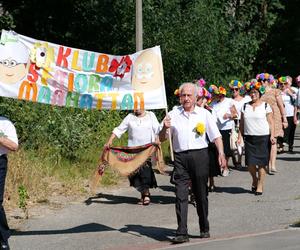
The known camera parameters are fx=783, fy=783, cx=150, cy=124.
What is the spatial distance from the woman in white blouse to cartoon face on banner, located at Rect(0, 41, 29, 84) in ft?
8.33

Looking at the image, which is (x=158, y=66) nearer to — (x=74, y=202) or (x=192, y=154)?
(x=192, y=154)

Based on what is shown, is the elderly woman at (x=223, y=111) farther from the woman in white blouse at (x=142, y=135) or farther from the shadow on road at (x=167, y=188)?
the woman in white blouse at (x=142, y=135)

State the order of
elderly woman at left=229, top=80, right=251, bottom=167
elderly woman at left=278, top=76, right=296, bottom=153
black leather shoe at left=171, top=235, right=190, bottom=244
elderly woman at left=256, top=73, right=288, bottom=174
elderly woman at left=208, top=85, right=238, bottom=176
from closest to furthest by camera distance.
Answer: black leather shoe at left=171, top=235, right=190, bottom=244 < elderly woman at left=208, top=85, right=238, bottom=176 < elderly woman at left=229, top=80, right=251, bottom=167 < elderly woman at left=256, top=73, right=288, bottom=174 < elderly woman at left=278, top=76, right=296, bottom=153

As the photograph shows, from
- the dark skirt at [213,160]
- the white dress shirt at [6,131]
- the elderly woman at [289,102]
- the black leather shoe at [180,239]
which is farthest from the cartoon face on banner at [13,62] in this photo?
the elderly woman at [289,102]

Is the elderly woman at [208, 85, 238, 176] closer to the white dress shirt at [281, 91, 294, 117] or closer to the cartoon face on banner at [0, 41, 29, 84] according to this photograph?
the white dress shirt at [281, 91, 294, 117]

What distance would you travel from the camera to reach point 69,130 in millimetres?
14820

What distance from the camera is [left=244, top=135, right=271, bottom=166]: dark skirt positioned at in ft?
40.3

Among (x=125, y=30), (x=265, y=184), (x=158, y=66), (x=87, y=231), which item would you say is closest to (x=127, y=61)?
(x=158, y=66)

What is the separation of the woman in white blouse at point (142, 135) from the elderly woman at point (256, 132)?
1.64 m

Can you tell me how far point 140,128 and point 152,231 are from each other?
7.82 ft

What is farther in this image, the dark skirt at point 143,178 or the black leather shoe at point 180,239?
the dark skirt at point 143,178

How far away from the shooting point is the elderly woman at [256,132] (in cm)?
1229

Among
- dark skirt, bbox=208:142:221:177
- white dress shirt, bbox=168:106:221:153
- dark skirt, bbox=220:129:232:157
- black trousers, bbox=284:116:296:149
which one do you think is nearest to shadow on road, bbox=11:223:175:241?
white dress shirt, bbox=168:106:221:153

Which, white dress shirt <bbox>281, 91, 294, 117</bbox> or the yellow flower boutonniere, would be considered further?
white dress shirt <bbox>281, 91, 294, 117</bbox>
